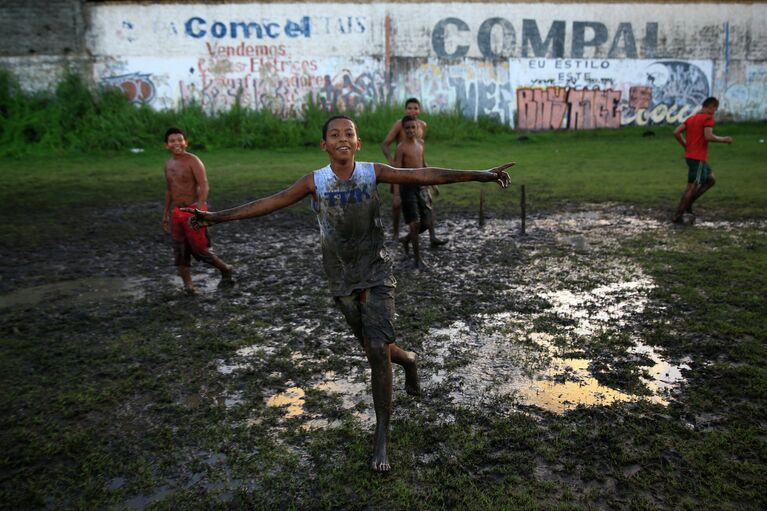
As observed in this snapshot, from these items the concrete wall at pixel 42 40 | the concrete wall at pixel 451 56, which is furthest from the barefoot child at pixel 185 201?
the concrete wall at pixel 42 40

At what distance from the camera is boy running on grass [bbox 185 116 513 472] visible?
11.2 feet

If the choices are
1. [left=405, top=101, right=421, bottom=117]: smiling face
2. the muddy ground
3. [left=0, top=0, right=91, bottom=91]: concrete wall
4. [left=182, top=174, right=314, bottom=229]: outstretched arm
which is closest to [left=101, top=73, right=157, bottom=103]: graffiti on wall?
[left=0, top=0, right=91, bottom=91]: concrete wall

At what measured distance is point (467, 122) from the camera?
76.9 feet

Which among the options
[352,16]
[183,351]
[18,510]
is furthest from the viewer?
[352,16]

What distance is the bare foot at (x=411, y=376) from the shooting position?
12.6ft

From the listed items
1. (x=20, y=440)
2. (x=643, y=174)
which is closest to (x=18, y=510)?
(x=20, y=440)

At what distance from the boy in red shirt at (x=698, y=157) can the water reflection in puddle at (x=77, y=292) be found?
7213mm

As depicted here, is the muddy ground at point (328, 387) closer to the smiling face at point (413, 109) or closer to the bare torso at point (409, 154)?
the bare torso at point (409, 154)

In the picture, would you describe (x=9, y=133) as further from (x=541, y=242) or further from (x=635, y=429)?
(x=635, y=429)

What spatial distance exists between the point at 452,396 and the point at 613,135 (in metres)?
21.8

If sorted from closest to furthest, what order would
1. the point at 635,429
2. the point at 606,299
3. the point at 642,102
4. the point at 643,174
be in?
the point at 635,429, the point at 606,299, the point at 643,174, the point at 642,102

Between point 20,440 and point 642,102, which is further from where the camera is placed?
point 642,102

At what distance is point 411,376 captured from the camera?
12.8 feet

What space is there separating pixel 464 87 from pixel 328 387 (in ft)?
70.6
